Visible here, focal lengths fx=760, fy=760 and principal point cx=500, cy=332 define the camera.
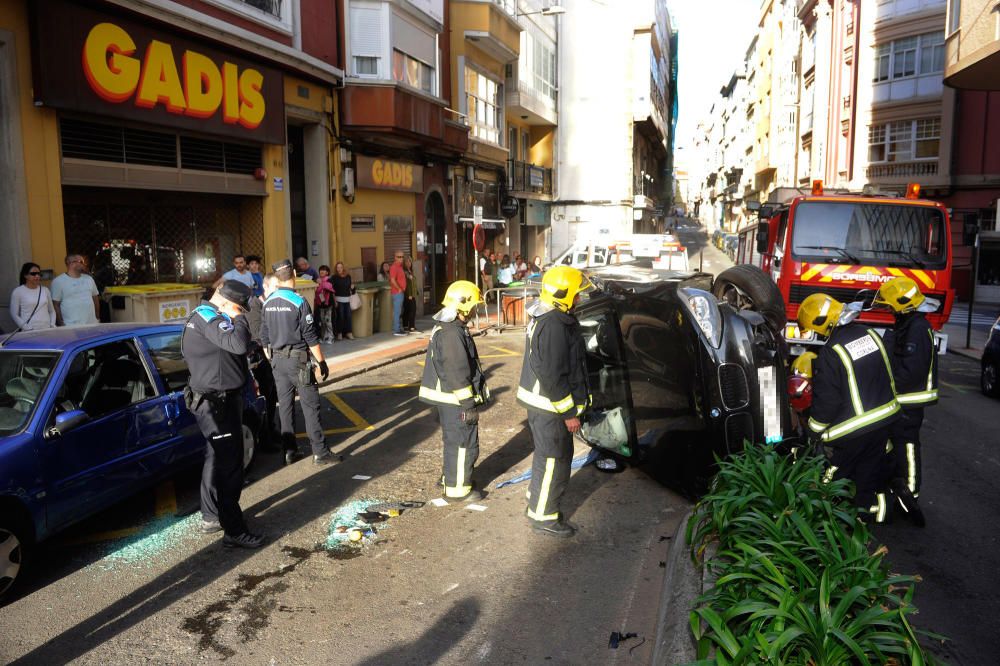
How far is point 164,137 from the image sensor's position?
12.7 meters

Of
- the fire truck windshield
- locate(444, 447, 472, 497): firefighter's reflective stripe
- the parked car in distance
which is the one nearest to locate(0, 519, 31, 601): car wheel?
locate(444, 447, 472, 497): firefighter's reflective stripe

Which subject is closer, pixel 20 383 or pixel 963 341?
pixel 20 383

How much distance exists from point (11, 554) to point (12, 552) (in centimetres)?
1

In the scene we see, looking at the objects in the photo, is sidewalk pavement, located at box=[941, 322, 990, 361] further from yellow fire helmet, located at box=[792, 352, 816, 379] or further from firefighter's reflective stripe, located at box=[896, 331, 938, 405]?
firefighter's reflective stripe, located at box=[896, 331, 938, 405]

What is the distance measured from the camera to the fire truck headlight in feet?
17.7

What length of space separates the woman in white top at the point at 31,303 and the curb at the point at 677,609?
8.30m

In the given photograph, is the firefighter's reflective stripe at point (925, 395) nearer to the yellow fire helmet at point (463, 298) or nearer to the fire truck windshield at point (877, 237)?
the yellow fire helmet at point (463, 298)

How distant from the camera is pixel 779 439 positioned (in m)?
5.52

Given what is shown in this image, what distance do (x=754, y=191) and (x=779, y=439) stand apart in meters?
60.0

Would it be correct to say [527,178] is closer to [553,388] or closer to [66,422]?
[553,388]

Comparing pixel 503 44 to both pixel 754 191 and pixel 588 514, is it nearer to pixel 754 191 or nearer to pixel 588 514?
pixel 588 514

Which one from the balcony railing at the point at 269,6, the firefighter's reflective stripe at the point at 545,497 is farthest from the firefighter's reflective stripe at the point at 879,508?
the balcony railing at the point at 269,6

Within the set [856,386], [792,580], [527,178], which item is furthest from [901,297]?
[527,178]

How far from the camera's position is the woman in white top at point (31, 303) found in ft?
30.5
